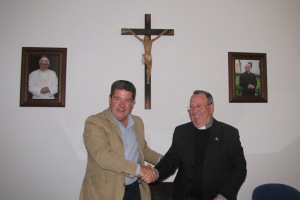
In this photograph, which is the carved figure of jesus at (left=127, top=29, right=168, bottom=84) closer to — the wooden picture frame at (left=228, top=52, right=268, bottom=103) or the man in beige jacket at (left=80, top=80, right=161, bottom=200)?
the man in beige jacket at (left=80, top=80, right=161, bottom=200)

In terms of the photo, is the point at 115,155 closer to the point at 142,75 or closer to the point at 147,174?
the point at 147,174

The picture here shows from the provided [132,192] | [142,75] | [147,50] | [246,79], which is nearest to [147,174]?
[132,192]

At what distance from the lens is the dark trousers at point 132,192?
1.89 metres

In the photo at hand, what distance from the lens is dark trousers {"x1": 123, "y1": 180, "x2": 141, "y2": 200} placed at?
1893mm

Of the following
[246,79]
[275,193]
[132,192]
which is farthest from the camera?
[246,79]

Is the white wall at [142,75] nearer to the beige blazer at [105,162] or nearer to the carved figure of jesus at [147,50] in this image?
the carved figure of jesus at [147,50]

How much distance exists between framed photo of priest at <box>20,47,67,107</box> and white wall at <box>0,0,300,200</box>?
8cm

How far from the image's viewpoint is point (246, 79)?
109 inches

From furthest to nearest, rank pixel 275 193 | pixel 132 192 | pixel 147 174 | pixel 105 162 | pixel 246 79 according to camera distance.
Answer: pixel 246 79 → pixel 275 193 → pixel 132 192 → pixel 147 174 → pixel 105 162

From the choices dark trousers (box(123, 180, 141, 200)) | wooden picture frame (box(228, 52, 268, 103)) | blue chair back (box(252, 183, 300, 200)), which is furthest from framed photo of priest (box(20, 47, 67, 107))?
blue chair back (box(252, 183, 300, 200))

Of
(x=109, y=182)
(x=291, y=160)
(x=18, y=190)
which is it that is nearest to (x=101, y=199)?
(x=109, y=182)

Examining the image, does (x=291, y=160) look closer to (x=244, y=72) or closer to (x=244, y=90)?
(x=244, y=90)

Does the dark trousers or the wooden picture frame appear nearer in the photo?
the dark trousers

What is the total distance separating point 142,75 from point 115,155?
1235 mm
